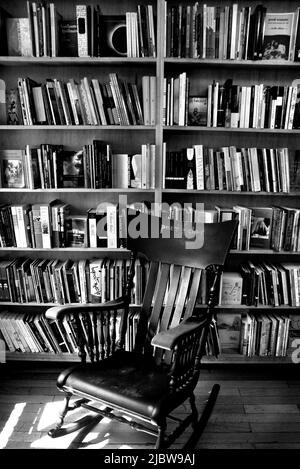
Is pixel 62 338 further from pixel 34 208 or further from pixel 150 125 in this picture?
pixel 150 125

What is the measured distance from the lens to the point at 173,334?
1528 millimetres

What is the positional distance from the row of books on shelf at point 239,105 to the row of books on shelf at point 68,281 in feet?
3.17

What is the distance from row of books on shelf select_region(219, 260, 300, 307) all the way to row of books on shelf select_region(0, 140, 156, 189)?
811 millimetres

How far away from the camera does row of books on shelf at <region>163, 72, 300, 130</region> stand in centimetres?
221

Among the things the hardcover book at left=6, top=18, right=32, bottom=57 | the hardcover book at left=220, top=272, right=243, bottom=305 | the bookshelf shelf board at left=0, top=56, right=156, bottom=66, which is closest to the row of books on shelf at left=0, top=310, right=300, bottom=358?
the hardcover book at left=220, top=272, right=243, bottom=305

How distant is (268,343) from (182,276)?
2.91 feet

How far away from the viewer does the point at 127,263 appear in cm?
245

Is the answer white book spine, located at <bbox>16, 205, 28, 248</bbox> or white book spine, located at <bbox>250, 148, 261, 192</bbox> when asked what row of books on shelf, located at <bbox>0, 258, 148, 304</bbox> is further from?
white book spine, located at <bbox>250, 148, 261, 192</bbox>

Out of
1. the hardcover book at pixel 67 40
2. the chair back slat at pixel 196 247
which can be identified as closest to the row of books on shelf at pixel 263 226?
the chair back slat at pixel 196 247

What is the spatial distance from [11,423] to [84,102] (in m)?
1.86

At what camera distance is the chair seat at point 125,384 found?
61.0 inches

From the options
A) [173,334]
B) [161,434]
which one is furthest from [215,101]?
[161,434]

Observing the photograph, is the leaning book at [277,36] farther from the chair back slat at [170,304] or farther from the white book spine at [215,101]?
the chair back slat at [170,304]

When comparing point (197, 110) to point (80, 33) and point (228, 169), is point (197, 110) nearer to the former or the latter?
point (228, 169)
